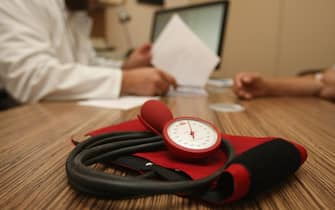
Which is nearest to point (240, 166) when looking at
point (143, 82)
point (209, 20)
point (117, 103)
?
point (117, 103)

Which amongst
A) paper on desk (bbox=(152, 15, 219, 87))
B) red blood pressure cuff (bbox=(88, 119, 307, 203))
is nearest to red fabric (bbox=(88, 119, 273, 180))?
red blood pressure cuff (bbox=(88, 119, 307, 203))

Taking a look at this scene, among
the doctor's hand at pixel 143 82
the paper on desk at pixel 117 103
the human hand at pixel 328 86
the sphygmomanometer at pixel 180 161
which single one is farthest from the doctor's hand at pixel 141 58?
the sphygmomanometer at pixel 180 161

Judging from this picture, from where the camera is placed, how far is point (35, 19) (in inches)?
31.4

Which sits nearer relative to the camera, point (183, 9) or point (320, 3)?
point (183, 9)

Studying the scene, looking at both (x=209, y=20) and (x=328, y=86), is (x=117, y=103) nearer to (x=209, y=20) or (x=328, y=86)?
(x=209, y=20)

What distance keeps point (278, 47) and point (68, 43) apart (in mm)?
1358

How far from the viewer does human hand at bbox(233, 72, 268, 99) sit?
2.65ft

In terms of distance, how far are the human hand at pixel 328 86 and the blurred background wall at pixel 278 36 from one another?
2.64ft

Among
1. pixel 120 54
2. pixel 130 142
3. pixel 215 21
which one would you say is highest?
pixel 215 21

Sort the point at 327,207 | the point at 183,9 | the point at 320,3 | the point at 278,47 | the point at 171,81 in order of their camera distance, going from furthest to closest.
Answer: the point at 278,47, the point at 320,3, the point at 183,9, the point at 171,81, the point at 327,207

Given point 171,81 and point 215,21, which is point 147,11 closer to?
point 215,21

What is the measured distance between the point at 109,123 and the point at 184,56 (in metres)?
0.52

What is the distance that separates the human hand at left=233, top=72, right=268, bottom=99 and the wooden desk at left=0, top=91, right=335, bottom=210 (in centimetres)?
10

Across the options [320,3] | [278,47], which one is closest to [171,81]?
[278,47]
